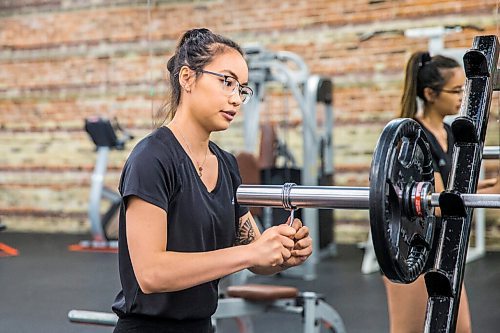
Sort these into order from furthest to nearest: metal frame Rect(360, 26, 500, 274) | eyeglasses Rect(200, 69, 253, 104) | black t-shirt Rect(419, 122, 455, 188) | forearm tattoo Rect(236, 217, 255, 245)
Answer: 1. metal frame Rect(360, 26, 500, 274)
2. black t-shirt Rect(419, 122, 455, 188)
3. forearm tattoo Rect(236, 217, 255, 245)
4. eyeglasses Rect(200, 69, 253, 104)

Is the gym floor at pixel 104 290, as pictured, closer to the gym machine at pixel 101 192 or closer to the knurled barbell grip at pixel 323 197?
the gym machine at pixel 101 192

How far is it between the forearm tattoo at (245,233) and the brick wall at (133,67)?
4321mm

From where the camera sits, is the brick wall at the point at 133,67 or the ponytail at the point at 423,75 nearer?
the ponytail at the point at 423,75

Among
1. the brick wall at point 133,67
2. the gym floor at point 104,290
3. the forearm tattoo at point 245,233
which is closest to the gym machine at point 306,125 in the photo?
the gym floor at point 104,290

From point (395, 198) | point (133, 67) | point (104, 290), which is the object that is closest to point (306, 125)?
point (104, 290)

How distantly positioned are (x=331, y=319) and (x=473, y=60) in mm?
1698

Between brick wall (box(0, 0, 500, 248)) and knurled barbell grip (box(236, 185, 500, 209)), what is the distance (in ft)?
14.7

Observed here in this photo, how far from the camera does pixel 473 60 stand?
5.34 feet

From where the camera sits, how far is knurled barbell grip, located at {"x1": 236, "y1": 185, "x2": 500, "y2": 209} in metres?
1.34

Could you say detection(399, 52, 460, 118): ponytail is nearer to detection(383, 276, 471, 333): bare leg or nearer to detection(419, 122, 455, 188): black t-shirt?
detection(419, 122, 455, 188): black t-shirt

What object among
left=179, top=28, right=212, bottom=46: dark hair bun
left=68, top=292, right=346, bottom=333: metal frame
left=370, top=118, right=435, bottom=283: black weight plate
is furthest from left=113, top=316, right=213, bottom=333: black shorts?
left=68, top=292, right=346, bottom=333: metal frame

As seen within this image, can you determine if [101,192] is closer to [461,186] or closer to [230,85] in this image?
[230,85]

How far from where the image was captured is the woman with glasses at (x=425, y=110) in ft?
7.48

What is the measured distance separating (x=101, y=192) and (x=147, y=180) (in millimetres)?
5426
